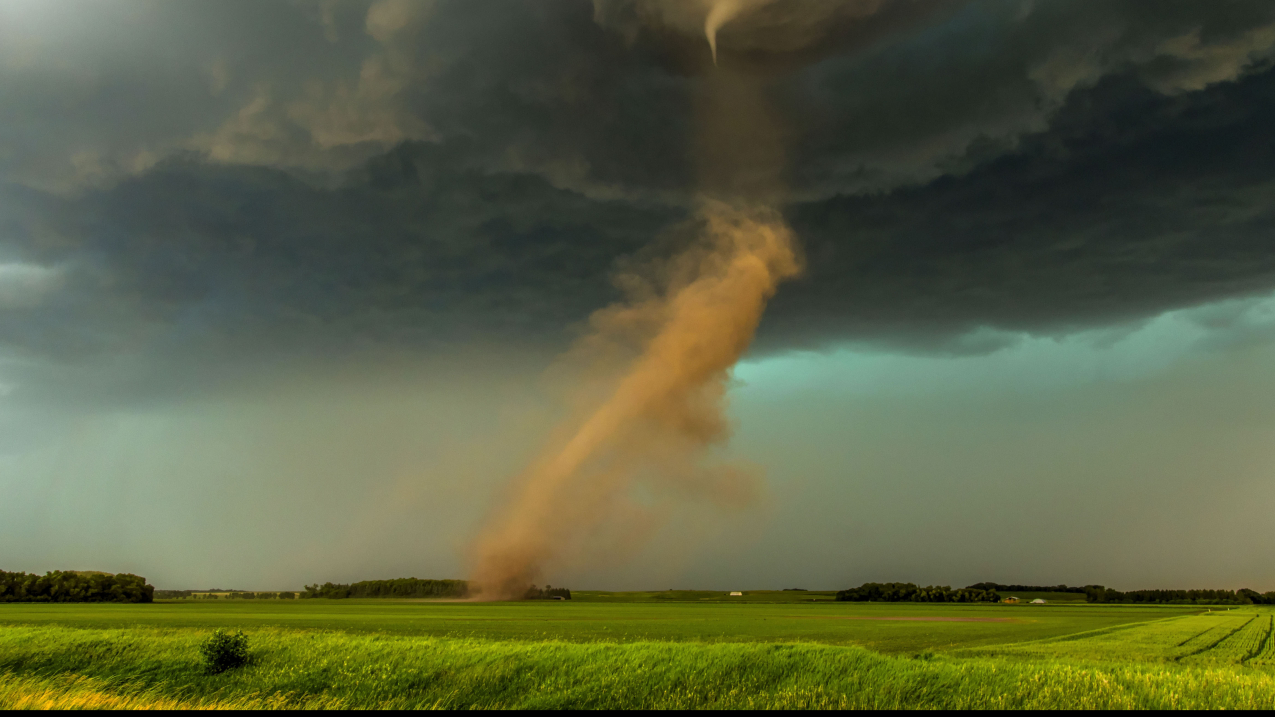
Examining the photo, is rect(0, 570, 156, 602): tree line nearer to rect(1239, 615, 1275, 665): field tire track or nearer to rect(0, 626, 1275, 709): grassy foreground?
rect(0, 626, 1275, 709): grassy foreground

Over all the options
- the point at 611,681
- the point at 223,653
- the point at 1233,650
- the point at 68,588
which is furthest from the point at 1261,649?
the point at 68,588

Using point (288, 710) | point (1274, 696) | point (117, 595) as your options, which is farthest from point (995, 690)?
point (117, 595)

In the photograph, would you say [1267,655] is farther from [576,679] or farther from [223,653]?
[223,653]

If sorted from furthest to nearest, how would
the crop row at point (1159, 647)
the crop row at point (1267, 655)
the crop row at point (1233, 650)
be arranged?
the crop row at point (1159, 647), the crop row at point (1233, 650), the crop row at point (1267, 655)

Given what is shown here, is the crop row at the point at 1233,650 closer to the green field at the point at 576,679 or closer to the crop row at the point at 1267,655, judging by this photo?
the crop row at the point at 1267,655

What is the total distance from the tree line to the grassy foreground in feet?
512

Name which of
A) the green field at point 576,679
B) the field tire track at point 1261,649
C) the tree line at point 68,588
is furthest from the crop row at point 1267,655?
the tree line at point 68,588

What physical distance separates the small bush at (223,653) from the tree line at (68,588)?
163 m

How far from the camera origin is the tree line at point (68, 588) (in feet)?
496

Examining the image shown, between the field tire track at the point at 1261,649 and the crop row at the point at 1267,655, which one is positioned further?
the field tire track at the point at 1261,649

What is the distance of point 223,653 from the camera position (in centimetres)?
3212

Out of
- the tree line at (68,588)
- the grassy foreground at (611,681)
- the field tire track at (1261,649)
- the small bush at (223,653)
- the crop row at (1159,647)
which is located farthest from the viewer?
the tree line at (68,588)

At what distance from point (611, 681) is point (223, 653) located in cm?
2005

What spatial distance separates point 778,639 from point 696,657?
33269 millimetres
